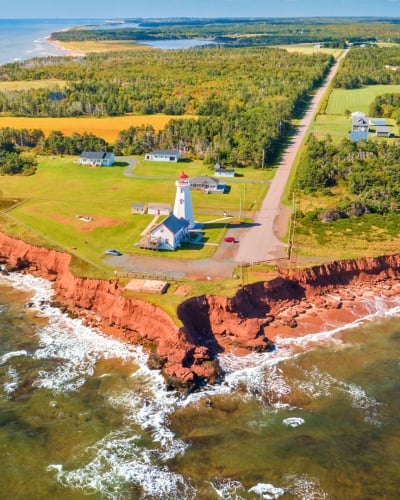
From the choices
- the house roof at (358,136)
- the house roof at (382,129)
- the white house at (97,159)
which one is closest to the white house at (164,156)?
the white house at (97,159)

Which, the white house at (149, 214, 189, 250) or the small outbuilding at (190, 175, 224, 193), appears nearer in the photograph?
the white house at (149, 214, 189, 250)

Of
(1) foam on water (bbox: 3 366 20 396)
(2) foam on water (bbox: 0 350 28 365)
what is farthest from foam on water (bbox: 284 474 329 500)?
(2) foam on water (bbox: 0 350 28 365)

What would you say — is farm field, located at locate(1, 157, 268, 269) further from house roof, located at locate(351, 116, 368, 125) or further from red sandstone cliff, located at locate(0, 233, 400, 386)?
house roof, located at locate(351, 116, 368, 125)

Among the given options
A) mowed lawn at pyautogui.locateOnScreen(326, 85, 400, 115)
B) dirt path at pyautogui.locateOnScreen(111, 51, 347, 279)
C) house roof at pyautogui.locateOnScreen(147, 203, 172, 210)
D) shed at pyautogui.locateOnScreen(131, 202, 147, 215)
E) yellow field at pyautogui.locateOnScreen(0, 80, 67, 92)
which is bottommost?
dirt path at pyautogui.locateOnScreen(111, 51, 347, 279)

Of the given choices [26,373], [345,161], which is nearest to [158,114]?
[345,161]

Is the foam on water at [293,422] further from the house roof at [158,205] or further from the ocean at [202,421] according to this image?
the house roof at [158,205]

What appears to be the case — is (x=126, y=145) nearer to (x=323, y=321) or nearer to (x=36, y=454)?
(x=323, y=321)

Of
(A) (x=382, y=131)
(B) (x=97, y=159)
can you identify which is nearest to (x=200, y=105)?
(A) (x=382, y=131)

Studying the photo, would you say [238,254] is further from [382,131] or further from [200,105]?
[200,105]
